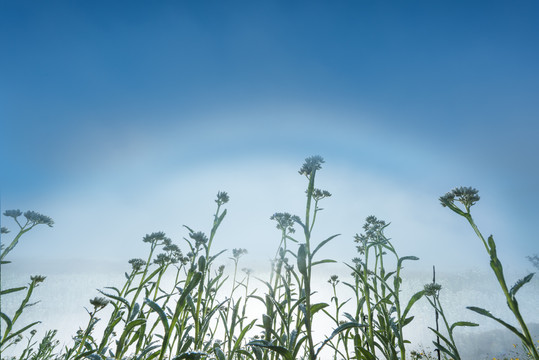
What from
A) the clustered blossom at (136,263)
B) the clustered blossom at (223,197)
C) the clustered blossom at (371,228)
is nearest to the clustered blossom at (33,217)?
the clustered blossom at (136,263)

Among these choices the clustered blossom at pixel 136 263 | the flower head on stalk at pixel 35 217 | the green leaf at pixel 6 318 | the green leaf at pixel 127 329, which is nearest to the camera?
the green leaf at pixel 127 329

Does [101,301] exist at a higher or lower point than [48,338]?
higher

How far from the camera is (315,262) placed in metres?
1.81

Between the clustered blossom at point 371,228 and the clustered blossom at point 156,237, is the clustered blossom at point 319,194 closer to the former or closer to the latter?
the clustered blossom at point 371,228

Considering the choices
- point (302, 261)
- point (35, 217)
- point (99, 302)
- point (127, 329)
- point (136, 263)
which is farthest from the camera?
point (136, 263)

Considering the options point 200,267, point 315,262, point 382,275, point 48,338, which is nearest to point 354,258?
point 382,275

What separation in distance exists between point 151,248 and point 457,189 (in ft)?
13.9

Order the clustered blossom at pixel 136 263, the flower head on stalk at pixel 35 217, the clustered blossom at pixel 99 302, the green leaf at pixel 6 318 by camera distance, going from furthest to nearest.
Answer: the clustered blossom at pixel 136 263, the flower head on stalk at pixel 35 217, the clustered blossom at pixel 99 302, the green leaf at pixel 6 318

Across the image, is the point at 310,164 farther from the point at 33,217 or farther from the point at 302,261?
the point at 33,217

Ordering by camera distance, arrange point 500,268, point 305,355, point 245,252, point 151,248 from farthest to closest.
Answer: point 245,252 < point 151,248 < point 305,355 < point 500,268

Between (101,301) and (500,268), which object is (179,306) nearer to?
(101,301)

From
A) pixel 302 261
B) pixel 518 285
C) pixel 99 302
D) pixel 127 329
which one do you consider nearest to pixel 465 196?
pixel 518 285

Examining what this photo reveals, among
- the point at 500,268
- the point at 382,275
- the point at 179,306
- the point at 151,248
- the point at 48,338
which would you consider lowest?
the point at 48,338

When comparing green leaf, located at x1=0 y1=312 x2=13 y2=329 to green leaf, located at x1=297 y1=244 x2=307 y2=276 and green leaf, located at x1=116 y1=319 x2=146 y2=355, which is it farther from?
green leaf, located at x1=297 y1=244 x2=307 y2=276
